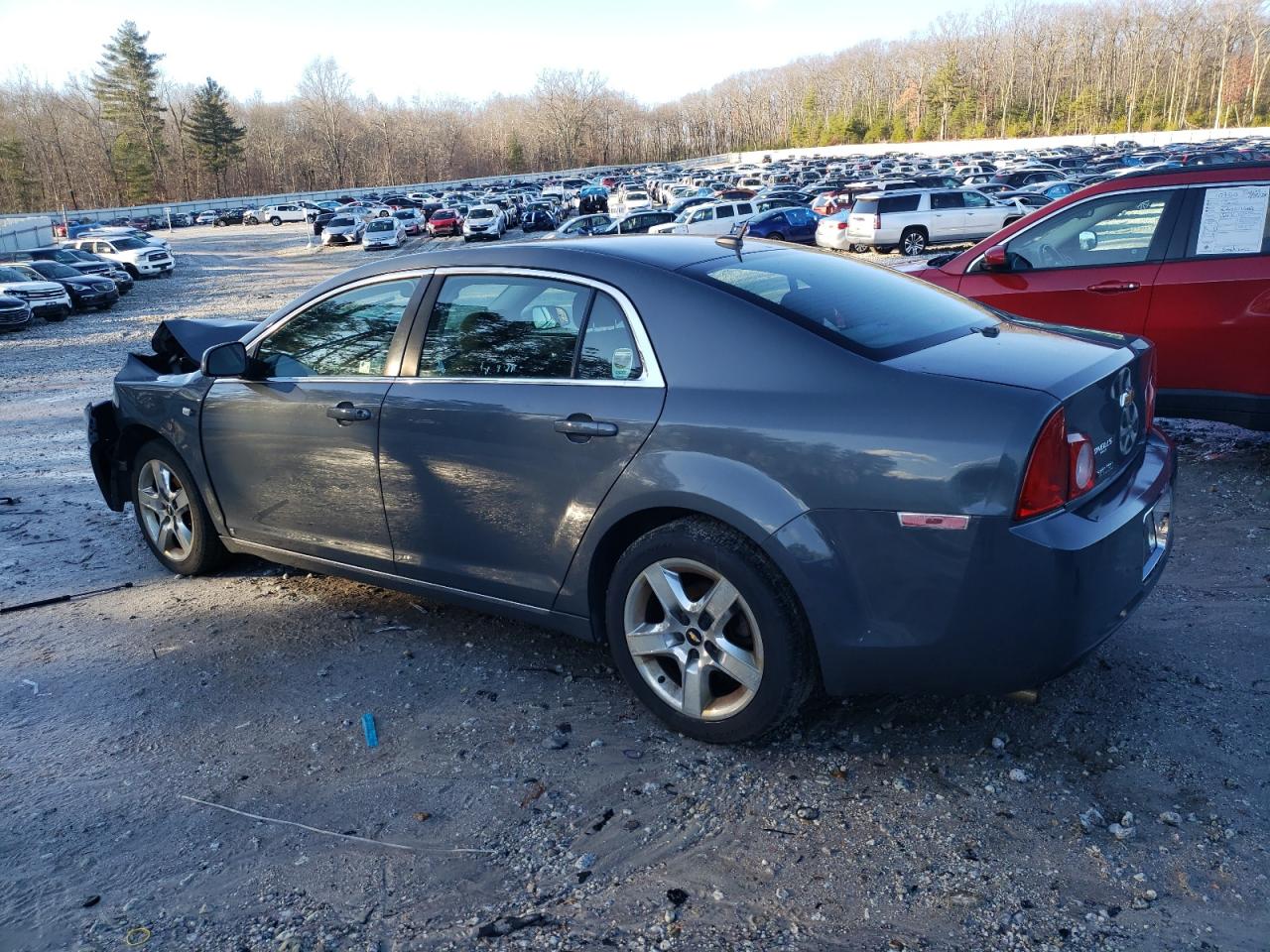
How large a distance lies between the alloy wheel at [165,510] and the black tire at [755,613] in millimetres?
2945

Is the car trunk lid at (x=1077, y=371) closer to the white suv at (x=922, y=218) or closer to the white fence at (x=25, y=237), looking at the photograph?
the white suv at (x=922, y=218)

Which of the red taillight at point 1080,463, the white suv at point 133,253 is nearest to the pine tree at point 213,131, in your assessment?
the white suv at point 133,253

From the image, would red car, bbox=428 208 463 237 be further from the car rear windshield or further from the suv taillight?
the suv taillight

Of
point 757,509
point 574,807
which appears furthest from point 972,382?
point 574,807

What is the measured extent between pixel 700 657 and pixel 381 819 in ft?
3.65

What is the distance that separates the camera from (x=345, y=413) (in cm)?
403

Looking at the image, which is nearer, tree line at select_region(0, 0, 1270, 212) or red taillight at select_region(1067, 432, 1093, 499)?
red taillight at select_region(1067, 432, 1093, 499)

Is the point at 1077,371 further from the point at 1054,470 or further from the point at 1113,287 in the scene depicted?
the point at 1113,287

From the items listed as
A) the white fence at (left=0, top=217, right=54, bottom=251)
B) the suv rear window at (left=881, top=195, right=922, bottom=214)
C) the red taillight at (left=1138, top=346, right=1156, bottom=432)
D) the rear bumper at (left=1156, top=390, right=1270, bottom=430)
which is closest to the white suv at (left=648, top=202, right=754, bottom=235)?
the suv rear window at (left=881, top=195, right=922, bottom=214)

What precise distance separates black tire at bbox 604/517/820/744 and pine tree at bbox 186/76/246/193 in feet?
423

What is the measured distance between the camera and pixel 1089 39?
126 m

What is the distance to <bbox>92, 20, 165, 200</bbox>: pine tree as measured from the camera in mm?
111250

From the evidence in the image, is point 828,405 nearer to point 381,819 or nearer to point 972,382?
point 972,382

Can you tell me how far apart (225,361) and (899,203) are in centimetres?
2503
